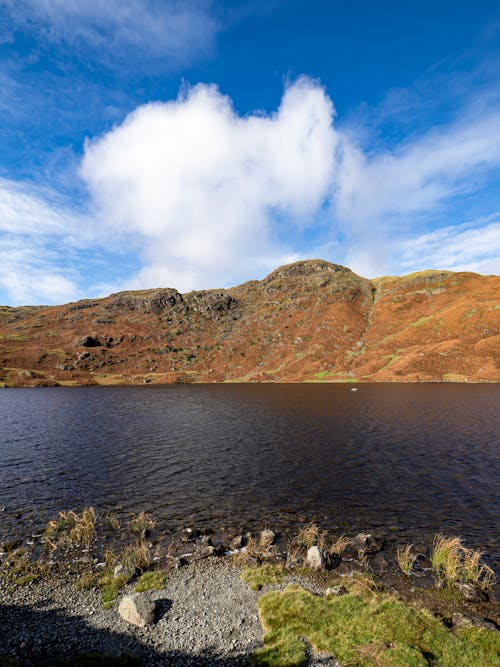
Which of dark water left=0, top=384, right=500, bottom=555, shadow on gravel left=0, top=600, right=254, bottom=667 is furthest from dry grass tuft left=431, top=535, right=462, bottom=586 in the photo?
shadow on gravel left=0, top=600, right=254, bottom=667

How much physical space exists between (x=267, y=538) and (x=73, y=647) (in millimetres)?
11793

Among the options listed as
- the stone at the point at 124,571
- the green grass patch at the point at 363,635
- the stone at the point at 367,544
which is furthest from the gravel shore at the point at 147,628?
the stone at the point at 367,544

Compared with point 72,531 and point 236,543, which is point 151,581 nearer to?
point 236,543

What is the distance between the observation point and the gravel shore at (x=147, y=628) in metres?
12.6

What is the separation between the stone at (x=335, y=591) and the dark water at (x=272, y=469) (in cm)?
728

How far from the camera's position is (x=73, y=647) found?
12.9 metres

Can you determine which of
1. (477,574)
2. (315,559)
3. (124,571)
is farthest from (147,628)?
(477,574)

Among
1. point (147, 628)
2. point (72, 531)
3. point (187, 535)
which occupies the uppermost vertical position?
point (72, 531)

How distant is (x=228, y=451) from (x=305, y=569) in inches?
1011

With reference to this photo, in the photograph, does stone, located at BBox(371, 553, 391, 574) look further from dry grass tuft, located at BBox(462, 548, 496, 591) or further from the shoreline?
dry grass tuft, located at BBox(462, 548, 496, 591)

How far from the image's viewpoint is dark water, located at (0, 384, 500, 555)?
A: 25428 mm

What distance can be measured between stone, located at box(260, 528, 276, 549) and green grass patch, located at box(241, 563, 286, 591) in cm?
207

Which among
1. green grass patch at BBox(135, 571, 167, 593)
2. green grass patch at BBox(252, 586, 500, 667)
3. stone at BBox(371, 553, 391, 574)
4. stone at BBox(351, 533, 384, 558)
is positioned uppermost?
green grass patch at BBox(252, 586, 500, 667)

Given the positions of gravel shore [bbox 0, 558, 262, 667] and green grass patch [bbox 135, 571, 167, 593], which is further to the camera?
green grass patch [bbox 135, 571, 167, 593]
